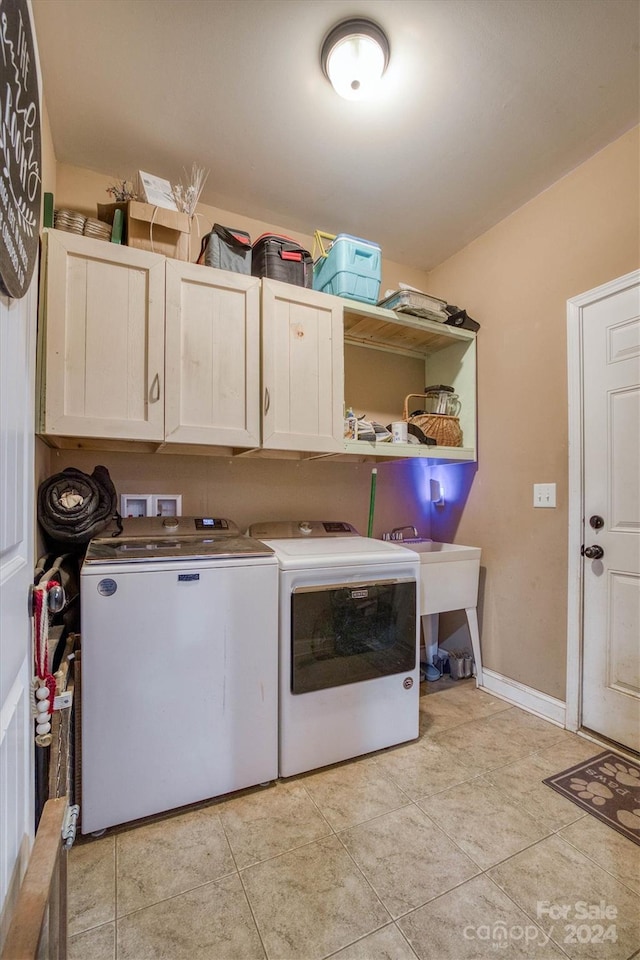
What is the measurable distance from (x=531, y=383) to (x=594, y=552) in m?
0.92

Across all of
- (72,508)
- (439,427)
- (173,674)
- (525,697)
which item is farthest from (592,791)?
(72,508)

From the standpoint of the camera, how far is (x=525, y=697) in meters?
2.23

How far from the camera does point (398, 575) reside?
191cm

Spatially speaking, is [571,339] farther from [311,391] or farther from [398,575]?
[398,575]

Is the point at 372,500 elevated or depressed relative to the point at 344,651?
elevated

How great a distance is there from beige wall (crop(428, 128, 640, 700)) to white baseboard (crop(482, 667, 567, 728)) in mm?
45

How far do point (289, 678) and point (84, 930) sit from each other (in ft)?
2.78

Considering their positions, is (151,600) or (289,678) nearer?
(151,600)

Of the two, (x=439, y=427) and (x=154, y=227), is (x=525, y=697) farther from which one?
(x=154, y=227)

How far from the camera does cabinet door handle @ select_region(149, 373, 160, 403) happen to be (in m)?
1.72

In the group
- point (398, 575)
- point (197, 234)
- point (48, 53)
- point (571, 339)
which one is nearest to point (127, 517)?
point (398, 575)

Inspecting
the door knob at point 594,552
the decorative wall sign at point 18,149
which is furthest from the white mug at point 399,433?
the decorative wall sign at point 18,149

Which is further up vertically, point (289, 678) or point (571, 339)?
point (571, 339)

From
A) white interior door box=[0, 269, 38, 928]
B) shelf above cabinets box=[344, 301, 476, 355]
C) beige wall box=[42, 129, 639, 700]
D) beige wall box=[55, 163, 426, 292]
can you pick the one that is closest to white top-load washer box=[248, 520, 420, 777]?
beige wall box=[42, 129, 639, 700]
